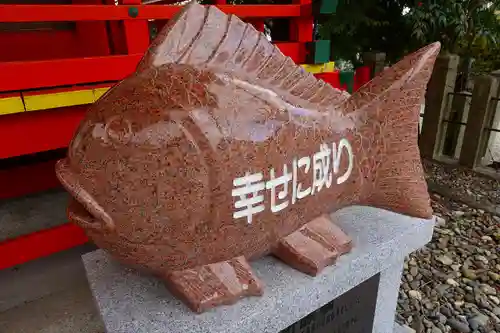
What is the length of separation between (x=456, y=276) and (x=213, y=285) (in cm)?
185

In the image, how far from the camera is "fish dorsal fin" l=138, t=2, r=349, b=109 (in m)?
1.03

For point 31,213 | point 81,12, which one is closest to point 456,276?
point 81,12

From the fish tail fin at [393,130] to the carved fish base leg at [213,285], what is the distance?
1.61ft

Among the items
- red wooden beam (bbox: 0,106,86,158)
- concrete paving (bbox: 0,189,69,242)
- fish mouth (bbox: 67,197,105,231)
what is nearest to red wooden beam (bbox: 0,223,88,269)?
concrete paving (bbox: 0,189,69,242)

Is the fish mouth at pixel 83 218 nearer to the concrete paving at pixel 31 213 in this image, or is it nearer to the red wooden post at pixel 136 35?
the red wooden post at pixel 136 35

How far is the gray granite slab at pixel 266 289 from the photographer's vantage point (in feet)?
3.36

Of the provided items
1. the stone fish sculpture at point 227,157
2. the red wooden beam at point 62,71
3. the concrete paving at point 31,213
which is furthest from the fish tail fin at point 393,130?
the concrete paving at point 31,213

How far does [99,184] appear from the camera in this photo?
2.94 feet

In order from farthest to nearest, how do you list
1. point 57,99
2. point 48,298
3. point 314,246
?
point 48,298 < point 57,99 < point 314,246

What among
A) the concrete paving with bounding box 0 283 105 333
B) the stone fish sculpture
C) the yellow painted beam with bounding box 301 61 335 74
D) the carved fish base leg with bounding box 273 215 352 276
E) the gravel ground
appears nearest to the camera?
the stone fish sculpture

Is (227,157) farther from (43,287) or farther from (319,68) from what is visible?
(319,68)

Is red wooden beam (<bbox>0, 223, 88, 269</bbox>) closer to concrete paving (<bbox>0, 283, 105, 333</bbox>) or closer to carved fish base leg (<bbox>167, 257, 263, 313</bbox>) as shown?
concrete paving (<bbox>0, 283, 105, 333</bbox>)

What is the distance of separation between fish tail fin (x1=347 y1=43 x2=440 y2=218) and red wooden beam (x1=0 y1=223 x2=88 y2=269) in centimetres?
145

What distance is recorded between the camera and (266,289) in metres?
1.14
